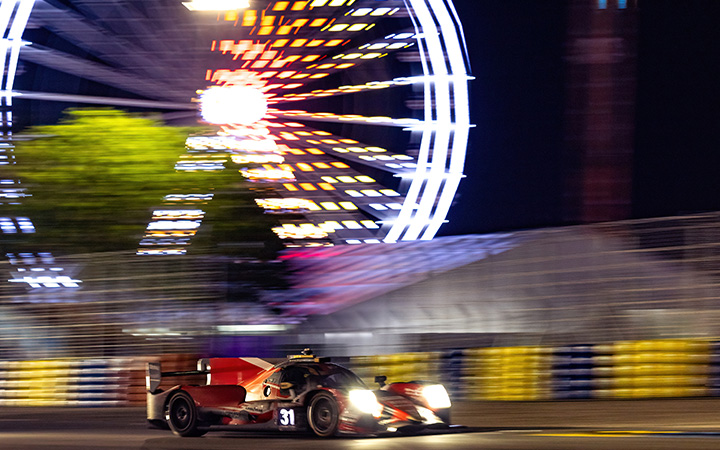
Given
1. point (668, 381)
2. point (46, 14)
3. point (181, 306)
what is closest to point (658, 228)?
point (668, 381)

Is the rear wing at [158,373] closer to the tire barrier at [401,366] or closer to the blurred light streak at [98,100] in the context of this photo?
the tire barrier at [401,366]

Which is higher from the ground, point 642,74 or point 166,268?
point 642,74

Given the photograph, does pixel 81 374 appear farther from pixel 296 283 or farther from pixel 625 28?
pixel 625 28

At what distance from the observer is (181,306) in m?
17.5

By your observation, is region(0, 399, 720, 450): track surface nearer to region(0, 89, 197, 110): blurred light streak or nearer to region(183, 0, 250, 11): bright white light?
region(0, 89, 197, 110): blurred light streak

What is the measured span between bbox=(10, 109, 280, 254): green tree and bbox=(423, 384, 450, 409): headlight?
532 inches

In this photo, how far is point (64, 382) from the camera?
16328 mm

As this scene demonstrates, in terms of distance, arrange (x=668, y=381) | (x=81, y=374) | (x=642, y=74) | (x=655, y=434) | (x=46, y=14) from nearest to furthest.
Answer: (x=655, y=434)
(x=668, y=381)
(x=81, y=374)
(x=46, y=14)
(x=642, y=74)

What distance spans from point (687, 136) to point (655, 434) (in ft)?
160

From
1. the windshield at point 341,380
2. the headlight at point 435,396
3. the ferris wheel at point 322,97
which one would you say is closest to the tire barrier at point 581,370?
the headlight at point 435,396

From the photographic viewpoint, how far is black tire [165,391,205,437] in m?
9.65

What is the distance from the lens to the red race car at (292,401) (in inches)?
346

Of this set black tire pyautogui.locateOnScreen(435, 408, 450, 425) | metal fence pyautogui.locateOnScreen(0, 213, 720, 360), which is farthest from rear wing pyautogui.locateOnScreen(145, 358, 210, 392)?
metal fence pyautogui.locateOnScreen(0, 213, 720, 360)

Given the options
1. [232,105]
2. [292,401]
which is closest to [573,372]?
[292,401]
